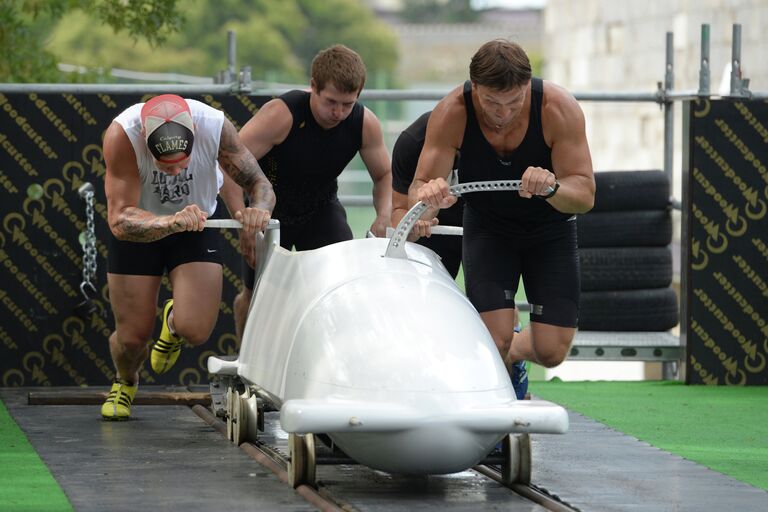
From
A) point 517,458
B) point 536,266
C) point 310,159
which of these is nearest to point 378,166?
point 310,159

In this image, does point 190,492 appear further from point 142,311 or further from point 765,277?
point 765,277

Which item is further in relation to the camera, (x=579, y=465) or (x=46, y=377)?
(x=46, y=377)

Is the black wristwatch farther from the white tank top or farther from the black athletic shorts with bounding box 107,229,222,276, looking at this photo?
the black athletic shorts with bounding box 107,229,222,276

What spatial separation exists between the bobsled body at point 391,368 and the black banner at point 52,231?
3.23 metres

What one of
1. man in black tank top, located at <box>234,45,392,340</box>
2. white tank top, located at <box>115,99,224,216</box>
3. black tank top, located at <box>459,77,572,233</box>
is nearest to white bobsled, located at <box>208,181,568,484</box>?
black tank top, located at <box>459,77,572,233</box>

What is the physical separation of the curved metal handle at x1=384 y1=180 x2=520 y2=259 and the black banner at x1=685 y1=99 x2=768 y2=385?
12.7 feet

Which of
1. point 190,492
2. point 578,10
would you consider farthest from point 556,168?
point 578,10

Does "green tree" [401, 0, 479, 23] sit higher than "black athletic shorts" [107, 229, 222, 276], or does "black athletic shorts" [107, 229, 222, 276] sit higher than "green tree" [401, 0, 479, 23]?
"green tree" [401, 0, 479, 23]

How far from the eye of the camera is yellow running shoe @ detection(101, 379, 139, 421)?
9070mm

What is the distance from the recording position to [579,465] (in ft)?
25.4

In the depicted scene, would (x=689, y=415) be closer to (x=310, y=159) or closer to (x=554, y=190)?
(x=310, y=159)

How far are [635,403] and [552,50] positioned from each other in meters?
22.8

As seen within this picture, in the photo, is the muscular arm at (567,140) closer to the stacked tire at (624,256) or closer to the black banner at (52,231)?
the black banner at (52,231)

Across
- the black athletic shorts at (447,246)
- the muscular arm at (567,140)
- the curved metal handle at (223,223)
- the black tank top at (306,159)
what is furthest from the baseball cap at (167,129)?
the muscular arm at (567,140)
